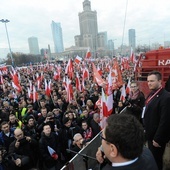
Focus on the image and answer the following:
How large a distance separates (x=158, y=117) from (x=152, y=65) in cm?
459

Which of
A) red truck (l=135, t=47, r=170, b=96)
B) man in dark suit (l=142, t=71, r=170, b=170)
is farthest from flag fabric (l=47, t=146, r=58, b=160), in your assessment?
red truck (l=135, t=47, r=170, b=96)

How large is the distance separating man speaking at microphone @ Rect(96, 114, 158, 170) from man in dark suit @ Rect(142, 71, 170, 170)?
1.78 m

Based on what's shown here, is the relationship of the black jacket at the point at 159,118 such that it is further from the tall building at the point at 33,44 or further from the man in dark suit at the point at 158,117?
the tall building at the point at 33,44

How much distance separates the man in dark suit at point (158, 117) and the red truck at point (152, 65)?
3.73 metres

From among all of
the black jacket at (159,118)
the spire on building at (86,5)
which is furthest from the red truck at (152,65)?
the spire on building at (86,5)

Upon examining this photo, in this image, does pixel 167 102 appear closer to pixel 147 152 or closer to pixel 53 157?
pixel 147 152

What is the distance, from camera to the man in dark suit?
294 centimetres

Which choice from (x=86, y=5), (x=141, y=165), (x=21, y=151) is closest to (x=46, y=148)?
(x=21, y=151)

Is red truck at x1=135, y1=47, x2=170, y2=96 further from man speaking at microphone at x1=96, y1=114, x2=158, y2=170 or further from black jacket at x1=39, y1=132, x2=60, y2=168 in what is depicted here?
man speaking at microphone at x1=96, y1=114, x2=158, y2=170

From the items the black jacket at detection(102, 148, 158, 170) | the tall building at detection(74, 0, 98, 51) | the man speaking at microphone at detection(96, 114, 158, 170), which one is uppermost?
the tall building at detection(74, 0, 98, 51)

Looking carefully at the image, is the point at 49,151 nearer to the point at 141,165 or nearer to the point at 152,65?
the point at 141,165

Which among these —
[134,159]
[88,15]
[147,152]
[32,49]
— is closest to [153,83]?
[147,152]

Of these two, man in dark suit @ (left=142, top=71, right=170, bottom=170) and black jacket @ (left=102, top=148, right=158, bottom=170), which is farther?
man in dark suit @ (left=142, top=71, right=170, bottom=170)

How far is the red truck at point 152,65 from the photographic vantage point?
21.9 ft
